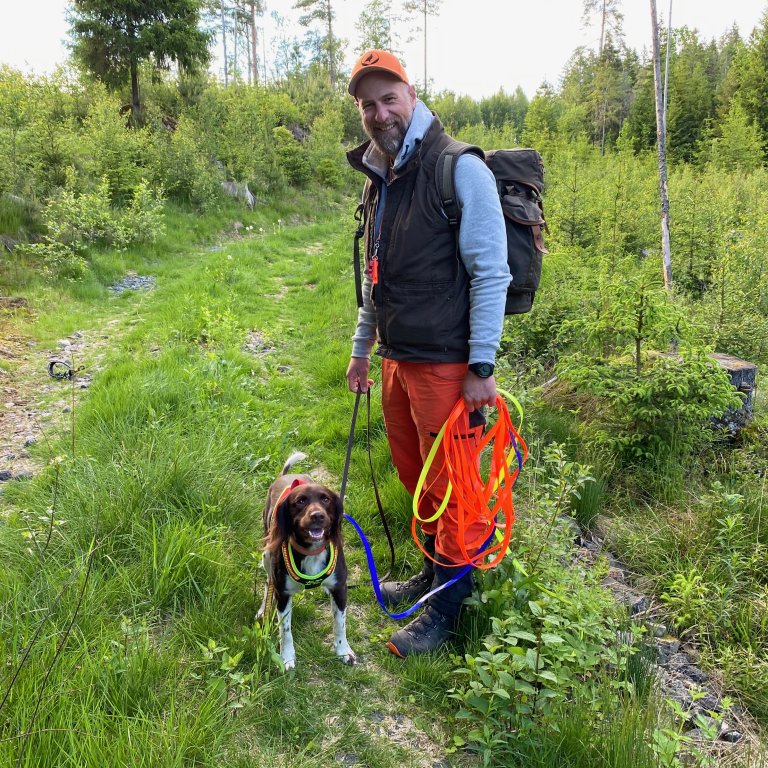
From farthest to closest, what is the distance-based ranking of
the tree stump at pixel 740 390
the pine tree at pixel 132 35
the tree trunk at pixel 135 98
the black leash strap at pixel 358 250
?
the tree trunk at pixel 135 98 < the pine tree at pixel 132 35 < the tree stump at pixel 740 390 < the black leash strap at pixel 358 250

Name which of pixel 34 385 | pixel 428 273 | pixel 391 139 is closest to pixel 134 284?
pixel 34 385

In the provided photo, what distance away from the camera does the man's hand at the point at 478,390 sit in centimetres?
227

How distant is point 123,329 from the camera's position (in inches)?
268

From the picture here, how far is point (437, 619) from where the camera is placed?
2.59 meters

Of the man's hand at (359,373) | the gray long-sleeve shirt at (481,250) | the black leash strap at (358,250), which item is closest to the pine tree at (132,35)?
the black leash strap at (358,250)

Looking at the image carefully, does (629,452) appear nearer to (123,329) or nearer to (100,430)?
(100,430)

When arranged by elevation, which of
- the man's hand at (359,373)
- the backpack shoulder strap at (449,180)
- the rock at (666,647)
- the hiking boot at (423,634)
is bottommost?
the rock at (666,647)

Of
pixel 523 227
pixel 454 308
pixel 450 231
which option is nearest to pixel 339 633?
pixel 454 308

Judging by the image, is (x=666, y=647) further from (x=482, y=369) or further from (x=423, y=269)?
(x=423, y=269)

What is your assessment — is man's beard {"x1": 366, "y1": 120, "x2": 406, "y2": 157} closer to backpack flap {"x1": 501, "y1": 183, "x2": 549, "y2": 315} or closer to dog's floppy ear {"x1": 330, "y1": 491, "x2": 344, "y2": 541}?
backpack flap {"x1": 501, "y1": 183, "x2": 549, "y2": 315}

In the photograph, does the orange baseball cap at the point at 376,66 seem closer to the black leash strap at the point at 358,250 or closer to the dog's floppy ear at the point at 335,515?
the black leash strap at the point at 358,250

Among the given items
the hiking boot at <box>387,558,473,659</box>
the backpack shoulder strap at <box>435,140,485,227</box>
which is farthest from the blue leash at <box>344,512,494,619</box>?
the backpack shoulder strap at <box>435,140,485,227</box>

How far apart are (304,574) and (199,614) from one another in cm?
50

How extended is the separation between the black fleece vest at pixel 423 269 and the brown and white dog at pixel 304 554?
2.56 feet
